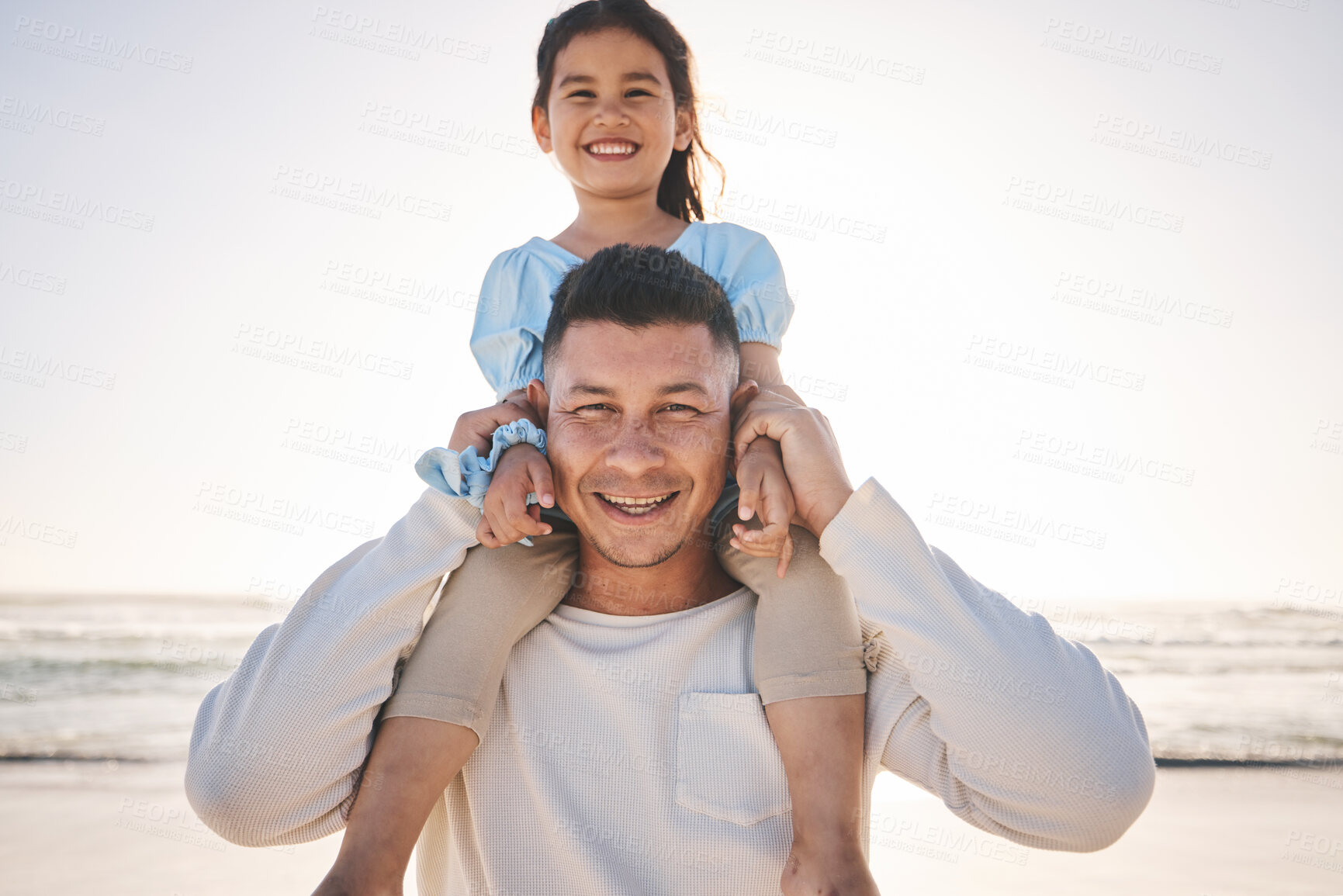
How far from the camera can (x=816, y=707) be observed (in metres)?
2.20

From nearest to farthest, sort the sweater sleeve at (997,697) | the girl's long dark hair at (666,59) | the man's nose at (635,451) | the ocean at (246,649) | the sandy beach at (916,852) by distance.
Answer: the sweater sleeve at (997,697)
the man's nose at (635,451)
the girl's long dark hair at (666,59)
the sandy beach at (916,852)
the ocean at (246,649)

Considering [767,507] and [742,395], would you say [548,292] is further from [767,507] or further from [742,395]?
[767,507]

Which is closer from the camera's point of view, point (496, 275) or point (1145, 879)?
point (496, 275)

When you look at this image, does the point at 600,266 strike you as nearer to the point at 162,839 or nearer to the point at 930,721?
the point at 930,721

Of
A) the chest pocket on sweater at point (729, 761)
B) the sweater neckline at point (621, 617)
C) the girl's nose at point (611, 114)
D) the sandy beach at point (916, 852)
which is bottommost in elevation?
the sandy beach at point (916, 852)

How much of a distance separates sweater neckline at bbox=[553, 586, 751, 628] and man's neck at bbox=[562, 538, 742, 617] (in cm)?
3

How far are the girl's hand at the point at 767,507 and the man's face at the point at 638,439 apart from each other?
0.56ft

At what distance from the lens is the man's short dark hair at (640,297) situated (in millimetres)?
2459

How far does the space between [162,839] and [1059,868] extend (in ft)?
16.5

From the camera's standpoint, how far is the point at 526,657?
2.46 meters

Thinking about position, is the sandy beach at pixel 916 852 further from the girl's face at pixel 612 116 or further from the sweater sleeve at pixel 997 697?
the girl's face at pixel 612 116

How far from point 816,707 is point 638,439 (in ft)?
2.47

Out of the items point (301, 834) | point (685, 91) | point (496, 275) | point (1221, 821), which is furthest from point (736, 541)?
point (1221, 821)

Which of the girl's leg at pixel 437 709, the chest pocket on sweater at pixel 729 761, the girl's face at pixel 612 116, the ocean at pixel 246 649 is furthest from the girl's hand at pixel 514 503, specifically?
the ocean at pixel 246 649
